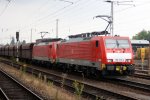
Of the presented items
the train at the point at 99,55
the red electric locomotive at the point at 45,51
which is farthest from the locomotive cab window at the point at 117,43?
the red electric locomotive at the point at 45,51

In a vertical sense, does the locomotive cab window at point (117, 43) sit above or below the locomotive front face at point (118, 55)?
above

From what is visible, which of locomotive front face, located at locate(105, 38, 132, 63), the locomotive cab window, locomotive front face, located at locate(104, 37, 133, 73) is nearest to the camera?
locomotive front face, located at locate(104, 37, 133, 73)

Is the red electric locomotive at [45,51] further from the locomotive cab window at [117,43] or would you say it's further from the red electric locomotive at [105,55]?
the locomotive cab window at [117,43]

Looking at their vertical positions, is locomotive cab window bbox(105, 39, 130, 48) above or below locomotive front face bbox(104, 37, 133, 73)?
above

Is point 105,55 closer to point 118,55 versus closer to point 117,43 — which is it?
point 118,55

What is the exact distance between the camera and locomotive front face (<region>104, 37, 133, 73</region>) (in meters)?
20.9

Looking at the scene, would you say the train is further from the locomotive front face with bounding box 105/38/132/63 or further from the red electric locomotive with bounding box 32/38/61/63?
the red electric locomotive with bounding box 32/38/61/63

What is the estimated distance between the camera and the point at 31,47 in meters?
45.3

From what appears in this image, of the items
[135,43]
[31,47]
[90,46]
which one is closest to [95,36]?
[90,46]

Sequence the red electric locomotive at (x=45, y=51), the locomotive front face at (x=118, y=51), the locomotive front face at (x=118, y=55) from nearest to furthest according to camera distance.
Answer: the locomotive front face at (x=118, y=55), the locomotive front face at (x=118, y=51), the red electric locomotive at (x=45, y=51)

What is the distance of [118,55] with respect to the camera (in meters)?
21.3

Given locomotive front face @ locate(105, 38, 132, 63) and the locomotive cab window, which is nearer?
locomotive front face @ locate(105, 38, 132, 63)

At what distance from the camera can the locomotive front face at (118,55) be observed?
68.7 feet

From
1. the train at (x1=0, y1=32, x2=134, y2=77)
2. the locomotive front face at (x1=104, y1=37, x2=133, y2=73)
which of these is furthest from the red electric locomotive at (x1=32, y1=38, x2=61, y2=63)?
the locomotive front face at (x1=104, y1=37, x2=133, y2=73)
